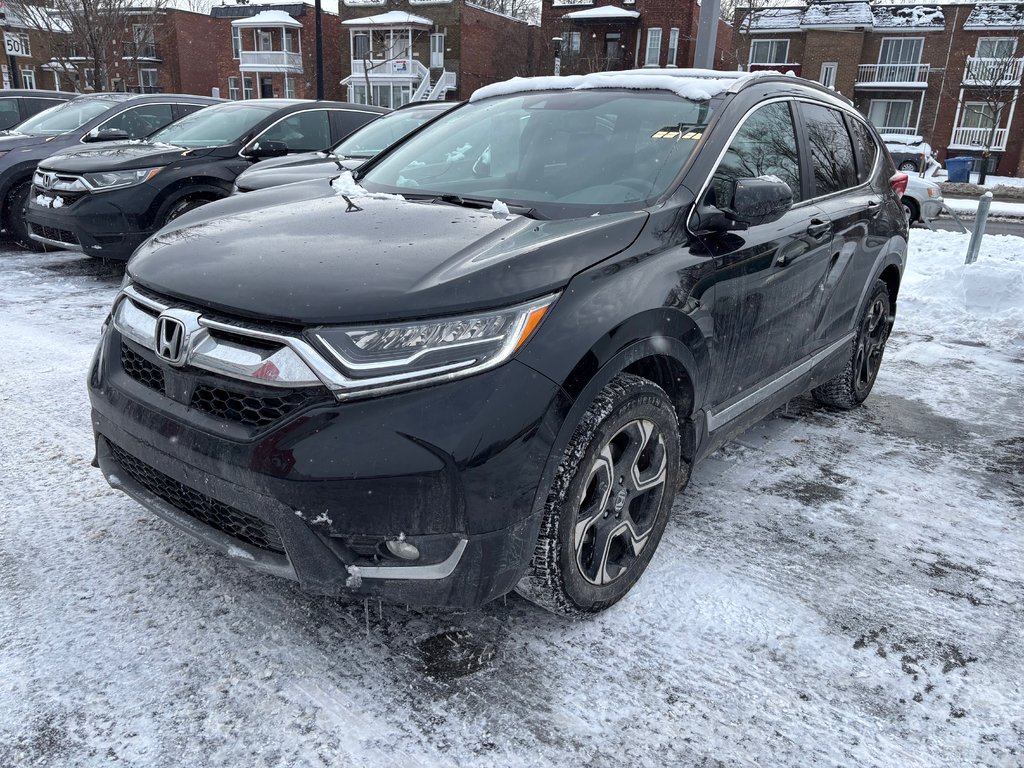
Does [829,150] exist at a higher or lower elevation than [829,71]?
lower

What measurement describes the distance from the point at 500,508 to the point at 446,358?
0.42m

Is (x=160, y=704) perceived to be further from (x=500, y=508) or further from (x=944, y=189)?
(x=944, y=189)

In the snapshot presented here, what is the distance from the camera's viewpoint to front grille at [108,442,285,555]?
2182 mm

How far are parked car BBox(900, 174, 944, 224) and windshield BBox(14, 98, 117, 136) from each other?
12.9 metres

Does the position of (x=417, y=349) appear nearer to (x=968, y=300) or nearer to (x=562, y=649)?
(x=562, y=649)

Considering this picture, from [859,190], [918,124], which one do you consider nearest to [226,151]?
[859,190]

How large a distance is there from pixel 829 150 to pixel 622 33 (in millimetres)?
44641

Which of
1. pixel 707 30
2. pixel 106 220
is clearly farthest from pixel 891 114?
pixel 106 220

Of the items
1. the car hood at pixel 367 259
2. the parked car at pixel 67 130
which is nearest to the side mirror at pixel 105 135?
the parked car at pixel 67 130

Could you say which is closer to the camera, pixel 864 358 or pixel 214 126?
pixel 864 358

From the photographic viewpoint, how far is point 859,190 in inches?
165

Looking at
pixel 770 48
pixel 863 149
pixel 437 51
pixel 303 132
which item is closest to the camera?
pixel 863 149

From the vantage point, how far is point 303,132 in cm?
844

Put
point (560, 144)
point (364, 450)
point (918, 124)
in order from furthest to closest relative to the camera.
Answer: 1. point (918, 124)
2. point (560, 144)
3. point (364, 450)
